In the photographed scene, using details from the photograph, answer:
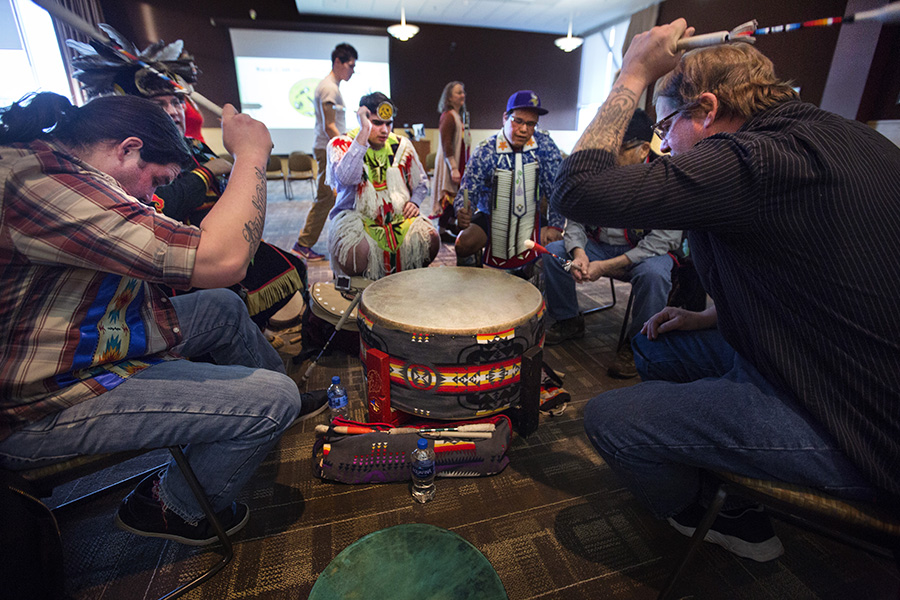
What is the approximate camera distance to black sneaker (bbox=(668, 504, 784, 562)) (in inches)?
50.9

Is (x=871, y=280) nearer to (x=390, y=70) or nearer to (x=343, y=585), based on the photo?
(x=343, y=585)

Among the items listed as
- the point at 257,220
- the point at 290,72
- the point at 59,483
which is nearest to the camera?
the point at 59,483

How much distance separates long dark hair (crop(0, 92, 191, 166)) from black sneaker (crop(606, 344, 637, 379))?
82.4 inches

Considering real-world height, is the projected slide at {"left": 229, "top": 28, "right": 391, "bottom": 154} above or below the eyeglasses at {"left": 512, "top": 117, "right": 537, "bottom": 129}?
above

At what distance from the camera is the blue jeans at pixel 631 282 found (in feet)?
7.57

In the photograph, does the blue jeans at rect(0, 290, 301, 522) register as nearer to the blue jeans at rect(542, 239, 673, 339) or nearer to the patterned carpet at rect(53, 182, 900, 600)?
the patterned carpet at rect(53, 182, 900, 600)

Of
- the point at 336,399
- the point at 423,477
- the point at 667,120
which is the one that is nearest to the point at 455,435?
the point at 423,477

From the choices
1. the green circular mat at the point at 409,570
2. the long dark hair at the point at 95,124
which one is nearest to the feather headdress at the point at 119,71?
the long dark hair at the point at 95,124

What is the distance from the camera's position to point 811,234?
2.93 feet

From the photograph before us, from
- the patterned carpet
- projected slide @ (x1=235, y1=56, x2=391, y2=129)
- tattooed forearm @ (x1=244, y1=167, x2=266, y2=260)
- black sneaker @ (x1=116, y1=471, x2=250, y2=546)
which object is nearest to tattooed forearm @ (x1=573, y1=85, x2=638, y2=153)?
tattooed forearm @ (x1=244, y1=167, x2=266, y2=260)

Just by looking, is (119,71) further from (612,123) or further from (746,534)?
(746,534)

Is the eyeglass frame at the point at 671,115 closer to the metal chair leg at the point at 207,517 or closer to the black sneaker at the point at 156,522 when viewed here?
the metal chair leg at the point at 207,517

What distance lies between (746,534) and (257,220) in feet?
5.40

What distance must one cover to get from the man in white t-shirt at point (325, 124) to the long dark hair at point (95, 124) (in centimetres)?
322
